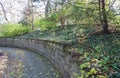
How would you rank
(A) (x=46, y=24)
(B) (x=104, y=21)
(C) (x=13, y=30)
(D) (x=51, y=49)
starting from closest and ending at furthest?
(B) (x=104, y=21) → (D) (x=51, y=49) → (A) (x=46, y=24) → (C) (x=13, y=30)

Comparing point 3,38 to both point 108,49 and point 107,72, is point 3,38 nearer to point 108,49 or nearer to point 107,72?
point 108,49

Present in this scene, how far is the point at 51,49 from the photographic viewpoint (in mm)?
9445

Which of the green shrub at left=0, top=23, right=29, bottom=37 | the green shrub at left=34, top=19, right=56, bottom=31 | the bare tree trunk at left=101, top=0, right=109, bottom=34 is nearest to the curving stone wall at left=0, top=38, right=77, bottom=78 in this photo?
the green shrub at left=0, top=23, right=29, bottom=37

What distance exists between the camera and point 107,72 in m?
3.65

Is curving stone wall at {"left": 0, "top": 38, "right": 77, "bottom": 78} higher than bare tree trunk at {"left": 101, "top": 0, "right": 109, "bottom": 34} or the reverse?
the reverse

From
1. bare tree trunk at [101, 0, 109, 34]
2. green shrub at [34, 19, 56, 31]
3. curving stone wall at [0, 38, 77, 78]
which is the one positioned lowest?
curving stone wall at [0, 38, 77, 78]

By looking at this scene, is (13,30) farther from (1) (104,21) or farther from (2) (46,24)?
(1) (104,21)

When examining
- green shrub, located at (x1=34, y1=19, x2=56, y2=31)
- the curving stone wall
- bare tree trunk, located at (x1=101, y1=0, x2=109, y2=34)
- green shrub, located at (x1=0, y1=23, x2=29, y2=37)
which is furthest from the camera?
green shrub, located at (x1=0, y1=23, x2=29, y2=37)

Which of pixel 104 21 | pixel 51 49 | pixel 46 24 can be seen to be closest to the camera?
pixel 104 21

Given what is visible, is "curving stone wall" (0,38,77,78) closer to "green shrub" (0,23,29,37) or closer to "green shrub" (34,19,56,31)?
"green shrub" (0,23,29,37)

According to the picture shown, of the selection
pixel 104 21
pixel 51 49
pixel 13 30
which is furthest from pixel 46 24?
pixel 104 21

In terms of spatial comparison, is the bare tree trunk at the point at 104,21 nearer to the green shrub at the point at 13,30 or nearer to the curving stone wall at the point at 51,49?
the curving stone wall at the point at 51,49

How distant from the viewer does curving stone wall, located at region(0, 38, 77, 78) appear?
6426mm

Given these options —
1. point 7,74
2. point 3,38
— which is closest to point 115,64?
point 7,74
